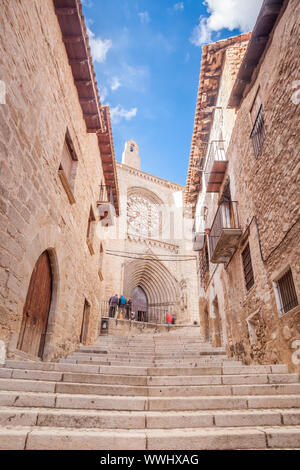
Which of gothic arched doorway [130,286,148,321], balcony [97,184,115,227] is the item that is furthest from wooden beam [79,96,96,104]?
gothic arched doorway [130,286,148,321]

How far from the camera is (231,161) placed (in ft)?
28.3

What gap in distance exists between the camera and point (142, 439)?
2.35 meters

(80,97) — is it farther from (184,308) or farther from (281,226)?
(184,308)

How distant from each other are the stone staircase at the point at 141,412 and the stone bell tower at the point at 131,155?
92.5 feet

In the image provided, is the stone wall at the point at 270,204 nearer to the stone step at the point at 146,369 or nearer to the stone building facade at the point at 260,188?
the stone building facade at the point at 260,188

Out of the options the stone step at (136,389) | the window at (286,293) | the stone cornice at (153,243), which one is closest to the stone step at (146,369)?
the stone step at (136,389)

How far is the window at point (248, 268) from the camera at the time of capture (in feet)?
22.9

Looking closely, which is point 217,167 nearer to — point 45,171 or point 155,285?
point 45,171

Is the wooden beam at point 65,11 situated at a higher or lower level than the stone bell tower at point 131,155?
lower

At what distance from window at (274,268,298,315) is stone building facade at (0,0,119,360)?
3.96m

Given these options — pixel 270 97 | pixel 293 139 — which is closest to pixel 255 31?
pixel 270 97

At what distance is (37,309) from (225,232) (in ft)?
14.4

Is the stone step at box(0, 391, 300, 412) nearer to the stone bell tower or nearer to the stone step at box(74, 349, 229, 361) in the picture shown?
the stone step at box(74, 349, 229, 361)

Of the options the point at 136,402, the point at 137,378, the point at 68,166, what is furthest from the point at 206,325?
the point at 136,402
